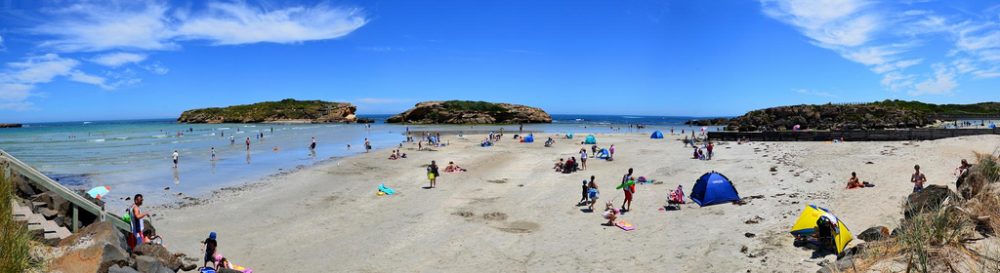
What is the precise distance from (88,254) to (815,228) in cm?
1236

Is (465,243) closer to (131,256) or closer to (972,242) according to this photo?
(131,256)

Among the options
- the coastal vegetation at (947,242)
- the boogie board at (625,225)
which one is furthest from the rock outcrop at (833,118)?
the coastal vegetation at (947,242)

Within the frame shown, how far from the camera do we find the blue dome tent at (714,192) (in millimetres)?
14945

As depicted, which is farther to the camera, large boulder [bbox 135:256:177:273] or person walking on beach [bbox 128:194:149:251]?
person walking on beach [bbox 128:194:149:251]

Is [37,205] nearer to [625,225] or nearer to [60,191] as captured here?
[60,191]

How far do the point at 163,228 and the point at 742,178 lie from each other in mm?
19364

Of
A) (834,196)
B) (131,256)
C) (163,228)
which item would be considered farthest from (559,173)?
(131,256)

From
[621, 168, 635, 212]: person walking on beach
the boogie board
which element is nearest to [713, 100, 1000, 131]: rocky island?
[621, 168, 635, 212]: person walking on beach

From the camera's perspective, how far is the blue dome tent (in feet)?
49.0

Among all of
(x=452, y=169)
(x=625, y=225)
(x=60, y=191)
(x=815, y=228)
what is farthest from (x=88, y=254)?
(x=452, y=169)

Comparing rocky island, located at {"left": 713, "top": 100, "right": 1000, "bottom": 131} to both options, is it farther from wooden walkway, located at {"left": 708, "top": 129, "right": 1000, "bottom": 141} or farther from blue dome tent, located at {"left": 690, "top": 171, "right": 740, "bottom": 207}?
blue dome tent, located at {"left": 690, "top": 171, "right": 740, "bottom": 207}

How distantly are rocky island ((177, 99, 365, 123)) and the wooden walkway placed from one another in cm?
10070

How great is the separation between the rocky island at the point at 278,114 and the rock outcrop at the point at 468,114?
18660 mm

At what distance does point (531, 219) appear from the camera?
14586 mm
